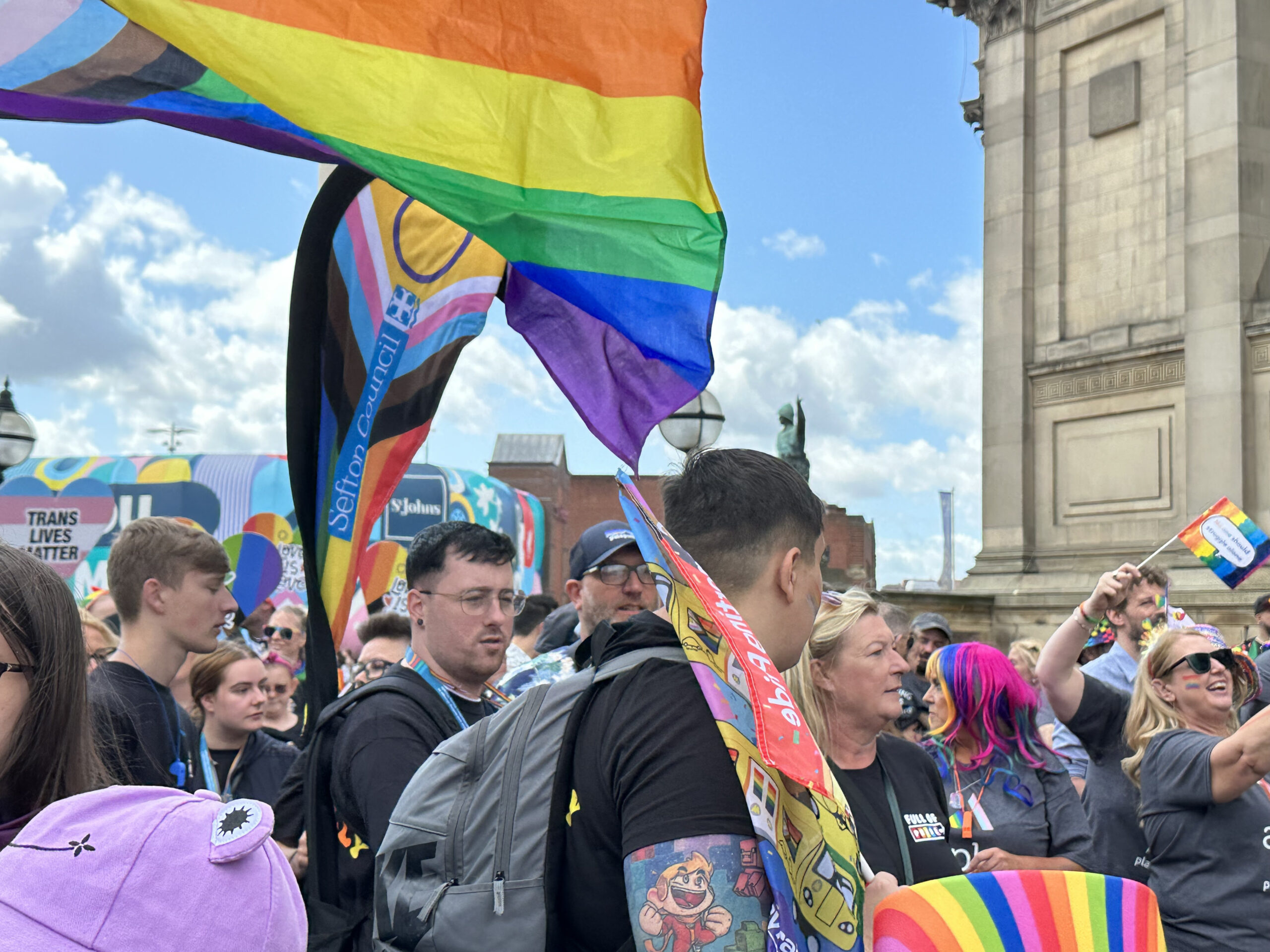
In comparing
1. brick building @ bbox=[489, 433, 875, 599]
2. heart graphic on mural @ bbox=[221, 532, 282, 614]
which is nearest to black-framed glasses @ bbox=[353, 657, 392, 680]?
heart graphic on mural @ bbox=[221, 532, 282, 614]

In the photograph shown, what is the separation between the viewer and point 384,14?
3670mm

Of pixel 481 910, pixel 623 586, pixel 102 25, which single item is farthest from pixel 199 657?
pixel 481 910

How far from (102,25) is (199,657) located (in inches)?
129

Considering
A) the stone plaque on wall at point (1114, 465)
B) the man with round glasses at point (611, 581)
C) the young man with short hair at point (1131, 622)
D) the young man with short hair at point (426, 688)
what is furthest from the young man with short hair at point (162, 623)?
the stone plaque on wall at point (1114, 465)

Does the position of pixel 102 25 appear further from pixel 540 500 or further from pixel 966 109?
Result: pixel 540 500

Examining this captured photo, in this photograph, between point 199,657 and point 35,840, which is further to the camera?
point 199,657

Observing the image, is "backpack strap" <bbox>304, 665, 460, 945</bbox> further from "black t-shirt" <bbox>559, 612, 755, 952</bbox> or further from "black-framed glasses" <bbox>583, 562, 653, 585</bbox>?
"black-framed glasses" <bbox>583, 562, 653, 585</bbox>

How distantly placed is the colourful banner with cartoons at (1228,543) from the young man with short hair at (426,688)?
5665mm

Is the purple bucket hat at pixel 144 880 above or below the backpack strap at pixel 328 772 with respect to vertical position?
above

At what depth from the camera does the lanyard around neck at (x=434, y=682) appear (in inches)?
131

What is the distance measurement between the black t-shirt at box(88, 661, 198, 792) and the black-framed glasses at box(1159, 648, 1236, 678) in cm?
352

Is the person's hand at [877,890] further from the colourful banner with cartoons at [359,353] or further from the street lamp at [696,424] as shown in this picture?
the street lamp at [696,424]

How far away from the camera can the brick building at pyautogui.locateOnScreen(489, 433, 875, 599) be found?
3869cm

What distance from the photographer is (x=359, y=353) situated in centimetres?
442
